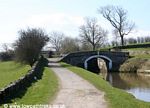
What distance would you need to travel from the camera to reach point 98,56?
70.8m

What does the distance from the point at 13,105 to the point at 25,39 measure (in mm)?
40666

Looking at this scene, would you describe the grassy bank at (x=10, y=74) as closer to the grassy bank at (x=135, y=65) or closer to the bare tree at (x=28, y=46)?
the bare tree at (x=28, y=46)

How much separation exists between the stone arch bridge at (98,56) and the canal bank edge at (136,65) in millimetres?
2470

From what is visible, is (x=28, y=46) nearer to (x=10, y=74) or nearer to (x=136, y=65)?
(x=10, y=74)

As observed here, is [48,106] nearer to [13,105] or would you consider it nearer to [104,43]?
[13,105]

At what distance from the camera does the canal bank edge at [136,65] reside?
5975 cm

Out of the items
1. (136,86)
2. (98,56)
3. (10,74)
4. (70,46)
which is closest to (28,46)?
(10,74)

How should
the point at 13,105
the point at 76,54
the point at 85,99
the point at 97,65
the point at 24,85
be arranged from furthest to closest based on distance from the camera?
1. the point at 97,65
2. the point at 76,54
3. the point at 24,85
4. the point at 85,99
5. the point at 13,105

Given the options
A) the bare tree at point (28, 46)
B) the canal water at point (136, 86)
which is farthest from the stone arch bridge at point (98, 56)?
the canal water at point (136, 86)

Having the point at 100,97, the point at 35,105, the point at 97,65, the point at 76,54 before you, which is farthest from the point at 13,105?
the point at 97,65

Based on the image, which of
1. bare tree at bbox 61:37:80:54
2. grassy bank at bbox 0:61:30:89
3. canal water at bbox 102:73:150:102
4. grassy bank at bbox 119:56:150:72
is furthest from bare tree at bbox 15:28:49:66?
bare tree at bbox 61:37:80:54

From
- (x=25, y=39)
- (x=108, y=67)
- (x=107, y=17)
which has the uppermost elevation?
(x=107, y=17)

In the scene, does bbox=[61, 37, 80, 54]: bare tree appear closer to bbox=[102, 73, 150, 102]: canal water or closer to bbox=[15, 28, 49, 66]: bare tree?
bbox=[15, 28, 49, 66]: bare tree

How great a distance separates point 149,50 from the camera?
71.9m
